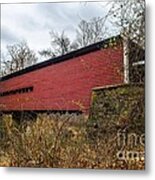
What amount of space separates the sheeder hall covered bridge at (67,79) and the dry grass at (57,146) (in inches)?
2.5

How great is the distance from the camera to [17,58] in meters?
2.35

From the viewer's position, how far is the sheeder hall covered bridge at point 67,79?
2240mm

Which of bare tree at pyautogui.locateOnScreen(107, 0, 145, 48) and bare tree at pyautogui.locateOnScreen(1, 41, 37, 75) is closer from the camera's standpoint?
bare tree at pyautogui.locateOnScreen(107, 0, 145, 48)

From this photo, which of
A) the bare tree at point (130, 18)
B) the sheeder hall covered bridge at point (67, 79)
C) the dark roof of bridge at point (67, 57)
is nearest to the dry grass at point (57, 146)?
the sheeder hall covered bridge at point (67, 79)

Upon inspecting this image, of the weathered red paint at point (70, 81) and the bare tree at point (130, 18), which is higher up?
the bare tree at point (130, 18)

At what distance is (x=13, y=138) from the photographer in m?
2.33

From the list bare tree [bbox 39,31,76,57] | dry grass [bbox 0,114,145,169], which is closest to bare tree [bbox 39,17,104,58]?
bare tree [bbox 39,31,76,57]

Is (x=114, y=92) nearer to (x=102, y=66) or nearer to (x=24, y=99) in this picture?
(x=102, y=66)

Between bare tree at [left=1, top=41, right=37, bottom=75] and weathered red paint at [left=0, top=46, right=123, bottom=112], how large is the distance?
0.05 m

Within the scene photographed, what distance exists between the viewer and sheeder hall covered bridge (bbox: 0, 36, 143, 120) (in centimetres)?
224

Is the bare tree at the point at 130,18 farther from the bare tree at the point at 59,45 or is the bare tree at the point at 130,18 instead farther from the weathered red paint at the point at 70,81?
the bare tree at the point at 59,45

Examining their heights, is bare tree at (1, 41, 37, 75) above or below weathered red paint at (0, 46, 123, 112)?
above

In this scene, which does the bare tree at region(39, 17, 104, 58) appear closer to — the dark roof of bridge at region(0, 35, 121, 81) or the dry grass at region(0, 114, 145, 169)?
the dark roof of bridge at region(0, 35, 121, 81)

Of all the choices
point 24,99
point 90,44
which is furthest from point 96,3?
point 24,99
